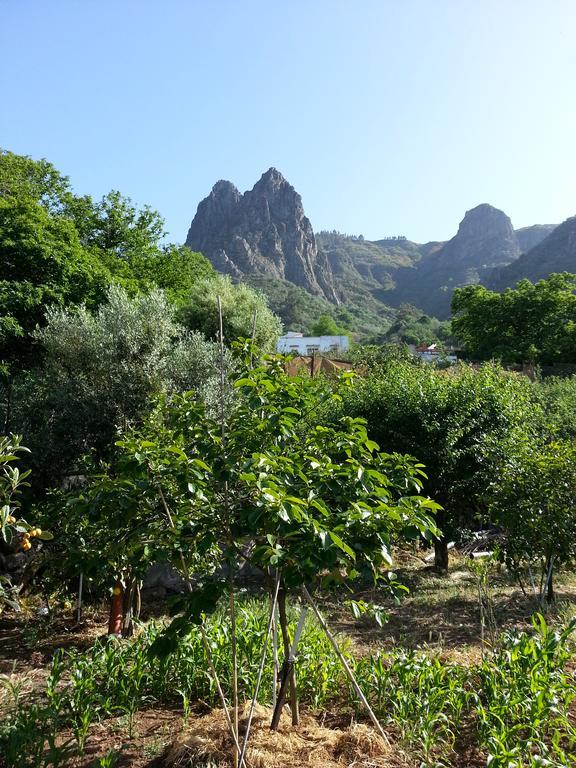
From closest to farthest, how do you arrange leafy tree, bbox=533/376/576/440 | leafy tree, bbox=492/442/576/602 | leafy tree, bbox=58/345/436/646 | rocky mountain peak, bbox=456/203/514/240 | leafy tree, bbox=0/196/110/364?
1. leafy tree, bbox=58/345/436/646
2. leafy tree, bbox=492/442/576/602
3. leafy tree, bbox=0/196/110/364
4. leafy tree, bbox=533/376/576/440
5. rocky mountain peak, bbox=456/203/514/240

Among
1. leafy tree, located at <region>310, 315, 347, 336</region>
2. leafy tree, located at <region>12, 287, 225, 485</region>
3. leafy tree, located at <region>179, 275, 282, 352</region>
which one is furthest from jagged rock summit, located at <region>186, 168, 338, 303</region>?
leafy tree, located at <region>12, 287, 225, 485</region>

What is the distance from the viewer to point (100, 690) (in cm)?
367

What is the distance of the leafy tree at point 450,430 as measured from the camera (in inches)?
328

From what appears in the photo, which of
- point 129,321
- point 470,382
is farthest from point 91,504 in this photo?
point 470,382

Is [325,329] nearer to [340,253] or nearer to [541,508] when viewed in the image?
[541,508]

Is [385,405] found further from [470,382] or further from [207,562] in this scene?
[207,562]

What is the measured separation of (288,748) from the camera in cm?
281

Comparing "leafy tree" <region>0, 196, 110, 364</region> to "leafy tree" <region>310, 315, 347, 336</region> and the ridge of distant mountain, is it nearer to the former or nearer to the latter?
"leafy tree" <region>310, 315, 347, 336</region>

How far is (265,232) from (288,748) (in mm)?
156534

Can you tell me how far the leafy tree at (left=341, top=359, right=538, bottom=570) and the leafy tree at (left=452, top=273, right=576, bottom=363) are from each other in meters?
25.9

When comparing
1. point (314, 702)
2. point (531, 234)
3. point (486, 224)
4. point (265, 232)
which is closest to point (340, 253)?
point (265, 232)

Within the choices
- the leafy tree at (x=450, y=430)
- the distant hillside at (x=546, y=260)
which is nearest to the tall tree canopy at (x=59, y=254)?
the leafy tree at (x=450, y=430)

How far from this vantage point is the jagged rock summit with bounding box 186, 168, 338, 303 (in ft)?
473

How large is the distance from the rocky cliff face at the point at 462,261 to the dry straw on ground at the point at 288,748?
123 metres
